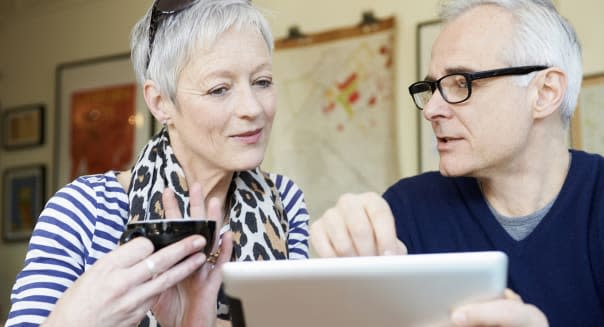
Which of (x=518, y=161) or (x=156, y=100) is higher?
(x=156, y=100)

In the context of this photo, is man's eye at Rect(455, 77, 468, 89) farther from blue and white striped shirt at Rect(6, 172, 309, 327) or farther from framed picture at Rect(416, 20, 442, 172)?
framed picture at Rect(416, 20, 442, 172)

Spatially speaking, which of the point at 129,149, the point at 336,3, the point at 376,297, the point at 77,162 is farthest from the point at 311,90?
the point at 376,297

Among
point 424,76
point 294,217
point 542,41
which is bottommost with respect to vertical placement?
point 294,217

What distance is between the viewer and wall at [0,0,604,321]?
10.6 feet

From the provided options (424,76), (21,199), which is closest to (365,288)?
(424,76)

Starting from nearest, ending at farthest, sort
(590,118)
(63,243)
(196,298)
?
1. (196,298)
2. (63,243)
3. (590,118)

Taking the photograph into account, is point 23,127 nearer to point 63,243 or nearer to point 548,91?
point 63,243

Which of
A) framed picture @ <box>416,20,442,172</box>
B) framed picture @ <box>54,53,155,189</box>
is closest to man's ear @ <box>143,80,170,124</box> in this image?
framed picture @ <box>416,20,442,172</box>

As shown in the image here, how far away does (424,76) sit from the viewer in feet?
10.3

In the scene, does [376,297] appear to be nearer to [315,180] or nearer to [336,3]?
[315,180]

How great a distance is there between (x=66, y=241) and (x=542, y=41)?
44.0 inches

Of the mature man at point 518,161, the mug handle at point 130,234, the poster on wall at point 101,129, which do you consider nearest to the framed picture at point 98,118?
the poster on wall at point 101,129

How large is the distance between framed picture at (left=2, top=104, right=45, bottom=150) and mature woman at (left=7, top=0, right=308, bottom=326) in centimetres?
304

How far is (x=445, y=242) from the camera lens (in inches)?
59.7
